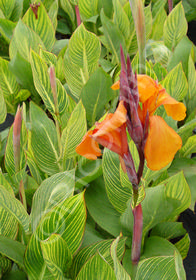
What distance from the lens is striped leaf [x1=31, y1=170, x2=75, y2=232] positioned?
0.61 metres

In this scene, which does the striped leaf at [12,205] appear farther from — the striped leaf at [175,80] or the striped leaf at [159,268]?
the striped leaf at [175,80]

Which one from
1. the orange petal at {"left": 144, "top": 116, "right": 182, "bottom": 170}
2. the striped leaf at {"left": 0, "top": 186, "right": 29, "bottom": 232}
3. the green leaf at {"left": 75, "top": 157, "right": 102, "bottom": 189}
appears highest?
the orange petal at {"left": 144, "top": 116, "right": 182, "bottom": 170}

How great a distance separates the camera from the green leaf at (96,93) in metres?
0.85

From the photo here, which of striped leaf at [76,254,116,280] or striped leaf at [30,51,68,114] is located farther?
striped leaf at [30,51,68,114]

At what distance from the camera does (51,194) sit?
61 cm

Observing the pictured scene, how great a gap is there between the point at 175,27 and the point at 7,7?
1.94 ft

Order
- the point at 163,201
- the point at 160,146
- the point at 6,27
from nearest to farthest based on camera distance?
the point at 160,146
the point at 163,201
the point at 6,27

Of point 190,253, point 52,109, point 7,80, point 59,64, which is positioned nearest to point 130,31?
point 59,64

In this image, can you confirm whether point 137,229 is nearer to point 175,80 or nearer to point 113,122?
point 113,122

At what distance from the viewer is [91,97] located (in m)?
0.87

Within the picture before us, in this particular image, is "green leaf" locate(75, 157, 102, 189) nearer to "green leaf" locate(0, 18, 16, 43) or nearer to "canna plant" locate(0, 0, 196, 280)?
"canna plant" locate(0, 0, 196, 280)

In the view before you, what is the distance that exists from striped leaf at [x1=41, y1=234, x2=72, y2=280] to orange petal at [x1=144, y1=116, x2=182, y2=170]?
20cm

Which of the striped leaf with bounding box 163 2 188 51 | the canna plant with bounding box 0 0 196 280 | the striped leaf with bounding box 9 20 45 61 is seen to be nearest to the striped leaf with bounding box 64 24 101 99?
the canna plant with bounding box 0 0 196 280

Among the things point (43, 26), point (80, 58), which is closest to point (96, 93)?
point (80, 58)
